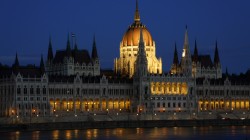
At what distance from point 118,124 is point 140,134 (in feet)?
76.6

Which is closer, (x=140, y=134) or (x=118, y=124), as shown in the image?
(x=140, y=134)

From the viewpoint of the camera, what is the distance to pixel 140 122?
185000 mm

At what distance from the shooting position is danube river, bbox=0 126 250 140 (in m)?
151

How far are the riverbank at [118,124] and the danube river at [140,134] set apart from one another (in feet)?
12.4

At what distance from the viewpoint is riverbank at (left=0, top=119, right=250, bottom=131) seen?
170 metres

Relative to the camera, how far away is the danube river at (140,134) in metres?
151

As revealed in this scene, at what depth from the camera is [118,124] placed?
182 metres

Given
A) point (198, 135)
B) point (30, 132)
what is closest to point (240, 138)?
point (198, 135)

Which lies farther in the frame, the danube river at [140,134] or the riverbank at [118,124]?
the riverbank at [118,124]

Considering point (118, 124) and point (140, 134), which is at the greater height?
point (118, 124)

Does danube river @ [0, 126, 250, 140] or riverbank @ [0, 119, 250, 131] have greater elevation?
riverbank @ [0, 119, 250, 131]

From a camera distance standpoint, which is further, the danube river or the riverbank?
the riverbank

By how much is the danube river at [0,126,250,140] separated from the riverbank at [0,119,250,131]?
3781mm

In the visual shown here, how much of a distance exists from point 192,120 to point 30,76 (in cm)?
3757
